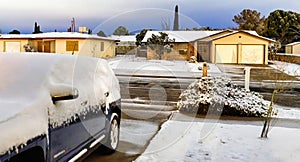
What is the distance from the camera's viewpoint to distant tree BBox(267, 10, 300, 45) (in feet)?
142

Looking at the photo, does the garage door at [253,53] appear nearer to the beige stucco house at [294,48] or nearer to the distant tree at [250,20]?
the beige stucco house at [294,48]

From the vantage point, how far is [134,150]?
17.2ft

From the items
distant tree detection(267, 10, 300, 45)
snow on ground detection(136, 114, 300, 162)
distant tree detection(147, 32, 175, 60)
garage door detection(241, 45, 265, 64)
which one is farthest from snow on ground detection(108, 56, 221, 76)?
distant tree detection(267, 10, 300, 45)

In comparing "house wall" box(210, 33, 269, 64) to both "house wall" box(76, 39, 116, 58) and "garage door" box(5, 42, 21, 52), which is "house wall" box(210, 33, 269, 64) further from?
"garage door" box(5, 42, 21, 52)

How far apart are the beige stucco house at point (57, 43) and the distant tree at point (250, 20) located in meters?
25.0

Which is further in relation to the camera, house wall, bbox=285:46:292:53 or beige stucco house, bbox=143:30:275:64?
house wall, bbox=285:46:292:53

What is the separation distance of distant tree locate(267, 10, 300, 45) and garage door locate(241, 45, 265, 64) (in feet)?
46.9

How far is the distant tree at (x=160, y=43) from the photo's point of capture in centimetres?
3310

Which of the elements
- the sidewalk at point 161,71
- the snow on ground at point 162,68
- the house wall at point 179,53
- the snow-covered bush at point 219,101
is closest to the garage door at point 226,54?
the house wall at point 179,53

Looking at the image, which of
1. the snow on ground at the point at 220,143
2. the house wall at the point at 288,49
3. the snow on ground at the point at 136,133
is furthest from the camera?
the house wall at the point at 288,49

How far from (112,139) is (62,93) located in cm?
204

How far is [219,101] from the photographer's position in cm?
793

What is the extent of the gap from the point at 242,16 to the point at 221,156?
49.3 metres

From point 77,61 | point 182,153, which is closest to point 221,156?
point 182,153
